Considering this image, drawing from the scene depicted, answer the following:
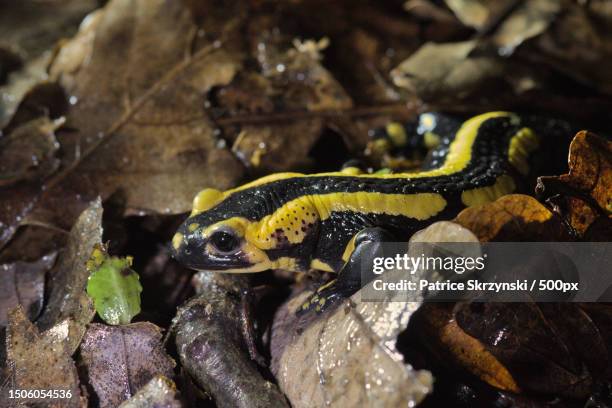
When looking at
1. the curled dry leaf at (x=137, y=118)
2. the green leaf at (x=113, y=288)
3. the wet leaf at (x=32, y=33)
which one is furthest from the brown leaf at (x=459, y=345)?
the wet leaf at (x=32, y=33)

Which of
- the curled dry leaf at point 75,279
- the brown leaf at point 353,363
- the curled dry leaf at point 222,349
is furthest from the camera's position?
the curled dry leaf at point 75,279

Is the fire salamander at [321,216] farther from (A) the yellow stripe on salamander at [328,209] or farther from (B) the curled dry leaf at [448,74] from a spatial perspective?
(B) the curled dry leaf at [448,74]

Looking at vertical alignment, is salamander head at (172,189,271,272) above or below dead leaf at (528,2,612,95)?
below

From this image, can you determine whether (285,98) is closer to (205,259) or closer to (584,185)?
(205,259)

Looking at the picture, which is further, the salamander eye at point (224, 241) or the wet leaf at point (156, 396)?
the salamander eye at point (224, 241)

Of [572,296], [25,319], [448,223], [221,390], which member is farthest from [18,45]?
[572,296]

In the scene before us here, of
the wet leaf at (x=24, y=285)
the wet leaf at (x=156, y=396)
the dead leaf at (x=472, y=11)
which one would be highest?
the dead leaf at (x=472, y=11)

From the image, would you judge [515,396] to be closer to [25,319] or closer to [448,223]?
[448,223]

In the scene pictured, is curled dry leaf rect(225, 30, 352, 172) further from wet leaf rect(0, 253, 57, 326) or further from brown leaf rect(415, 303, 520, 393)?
brown leaf rect(415, 303, 520, 393)

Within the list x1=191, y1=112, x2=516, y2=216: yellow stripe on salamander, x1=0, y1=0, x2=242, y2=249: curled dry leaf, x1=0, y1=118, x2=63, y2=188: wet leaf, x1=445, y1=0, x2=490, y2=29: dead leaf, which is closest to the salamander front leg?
x1=191, y1=112, x2=516, y2=216: yellow stripe on salamander
